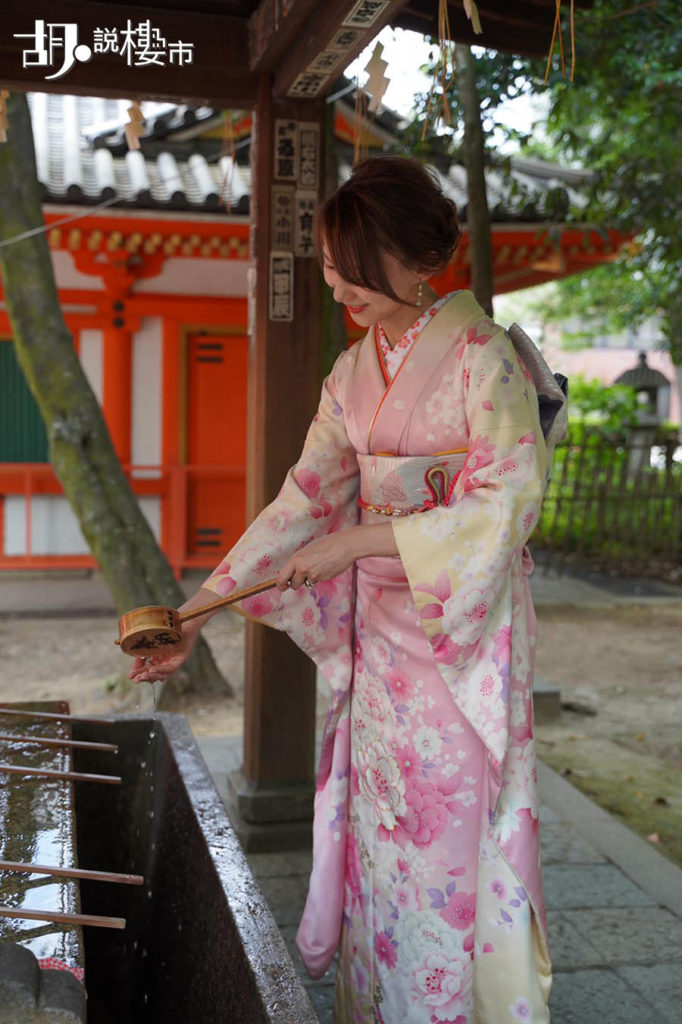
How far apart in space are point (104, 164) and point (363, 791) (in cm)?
752

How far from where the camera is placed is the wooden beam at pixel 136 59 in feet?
9.82

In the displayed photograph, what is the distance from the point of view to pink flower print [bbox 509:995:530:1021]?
195cm

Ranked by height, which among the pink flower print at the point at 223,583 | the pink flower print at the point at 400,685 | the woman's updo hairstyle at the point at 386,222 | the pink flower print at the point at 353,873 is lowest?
the pink flower print at the point at 353,873

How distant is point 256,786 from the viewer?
358 cm

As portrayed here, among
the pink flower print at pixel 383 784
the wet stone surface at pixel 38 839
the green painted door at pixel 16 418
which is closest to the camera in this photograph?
the wet stone surface at pixel 38 839

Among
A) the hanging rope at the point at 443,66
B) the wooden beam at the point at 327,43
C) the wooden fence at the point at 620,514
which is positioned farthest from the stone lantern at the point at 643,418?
the hanging rope at the point at 443,66

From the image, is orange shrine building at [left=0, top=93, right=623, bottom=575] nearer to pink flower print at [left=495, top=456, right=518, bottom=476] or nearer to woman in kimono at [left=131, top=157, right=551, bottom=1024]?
woman in kimono at [left=131, top=157, right=551, bottom=1024]

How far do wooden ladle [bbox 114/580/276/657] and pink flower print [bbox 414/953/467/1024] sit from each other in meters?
0.81

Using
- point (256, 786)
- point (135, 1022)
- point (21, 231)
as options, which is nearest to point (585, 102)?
point (21, 231)

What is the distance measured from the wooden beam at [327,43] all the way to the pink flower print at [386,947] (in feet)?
6.79

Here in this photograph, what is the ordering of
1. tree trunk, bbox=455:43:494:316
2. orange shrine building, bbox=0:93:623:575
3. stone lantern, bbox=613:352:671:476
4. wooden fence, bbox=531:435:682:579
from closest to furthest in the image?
1. tree trunk, bbox=455:43:494:316
2. orange shrine building, bbox=0:93:623:575
3. wooden fence, bbox=531:435:682:579
4. stone lantern, bbox=613:352:671:476

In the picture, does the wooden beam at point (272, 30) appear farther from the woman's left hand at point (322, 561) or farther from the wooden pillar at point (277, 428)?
the woman's left hand at point (322, 561)

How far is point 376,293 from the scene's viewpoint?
78.6 inches

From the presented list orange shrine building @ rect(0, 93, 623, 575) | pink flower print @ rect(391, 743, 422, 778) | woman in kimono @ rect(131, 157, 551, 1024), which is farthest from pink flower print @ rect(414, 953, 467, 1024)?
orange shrine building @ rect(0, 93, 623, 575)
